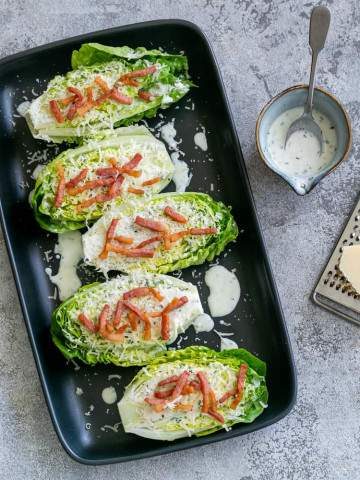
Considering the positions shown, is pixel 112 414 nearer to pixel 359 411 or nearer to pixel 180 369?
pixel 180 369

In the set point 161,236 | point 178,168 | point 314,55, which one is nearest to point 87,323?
point 161,236

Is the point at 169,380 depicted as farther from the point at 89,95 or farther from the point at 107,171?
the point at 89,95

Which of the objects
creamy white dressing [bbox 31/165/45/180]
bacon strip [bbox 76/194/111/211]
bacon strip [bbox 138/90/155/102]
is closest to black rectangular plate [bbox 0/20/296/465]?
creamy white dressing [bbox 31/165/45/180]

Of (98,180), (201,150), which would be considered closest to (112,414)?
(98,180)

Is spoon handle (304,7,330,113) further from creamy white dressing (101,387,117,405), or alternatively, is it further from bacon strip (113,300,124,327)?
creamy white dressing (101,387,117,405)

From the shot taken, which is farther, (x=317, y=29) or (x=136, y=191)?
(x=136, y=191)

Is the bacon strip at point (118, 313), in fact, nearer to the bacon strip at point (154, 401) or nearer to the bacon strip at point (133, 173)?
the bacon strip at point (154, 401)

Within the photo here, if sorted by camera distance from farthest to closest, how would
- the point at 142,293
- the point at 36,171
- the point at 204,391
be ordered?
the point at 36,171 < the point at 142,293 < the point at 204,391

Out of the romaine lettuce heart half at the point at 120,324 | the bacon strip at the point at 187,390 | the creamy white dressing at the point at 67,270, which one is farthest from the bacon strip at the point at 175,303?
the creamy white dressing at the point at 67,270
